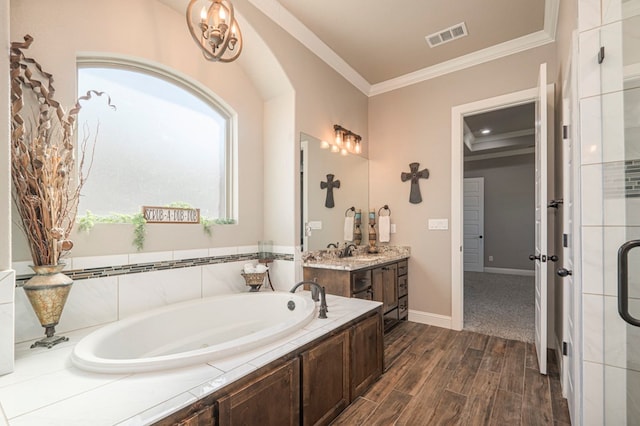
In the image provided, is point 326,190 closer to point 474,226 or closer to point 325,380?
point 325,380

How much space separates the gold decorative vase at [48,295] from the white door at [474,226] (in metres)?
7.30

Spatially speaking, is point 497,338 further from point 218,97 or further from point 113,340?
point 218,97

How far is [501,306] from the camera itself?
3977 millimetres

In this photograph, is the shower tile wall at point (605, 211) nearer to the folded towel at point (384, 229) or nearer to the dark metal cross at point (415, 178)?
the dark metal cross at point (415, 178)

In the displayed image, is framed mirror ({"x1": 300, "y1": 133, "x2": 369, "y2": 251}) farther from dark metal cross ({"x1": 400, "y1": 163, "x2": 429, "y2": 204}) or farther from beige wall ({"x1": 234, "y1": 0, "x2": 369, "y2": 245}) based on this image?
dark metal cross ({"x1": 400, "y1": 163, "x2": 429, "y2": 204})

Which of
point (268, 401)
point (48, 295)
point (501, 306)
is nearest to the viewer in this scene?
point (268, 401)

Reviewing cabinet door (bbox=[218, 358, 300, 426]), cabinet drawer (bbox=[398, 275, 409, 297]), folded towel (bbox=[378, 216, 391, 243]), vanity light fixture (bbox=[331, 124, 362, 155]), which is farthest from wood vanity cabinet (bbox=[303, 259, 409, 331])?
vanity light fixture (bbox=[331, 124, 362, 155])

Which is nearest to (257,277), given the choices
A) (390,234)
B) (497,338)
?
(390,234)

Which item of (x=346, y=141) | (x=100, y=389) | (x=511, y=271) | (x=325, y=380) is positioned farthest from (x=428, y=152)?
(x=511, y=271)

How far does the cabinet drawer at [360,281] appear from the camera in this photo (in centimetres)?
260

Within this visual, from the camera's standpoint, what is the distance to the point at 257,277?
8.11 ft

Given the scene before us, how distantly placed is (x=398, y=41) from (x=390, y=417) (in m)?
3.17

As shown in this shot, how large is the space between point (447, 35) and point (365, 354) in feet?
9.69

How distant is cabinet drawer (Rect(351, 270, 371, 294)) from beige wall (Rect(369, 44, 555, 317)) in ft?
3.09
